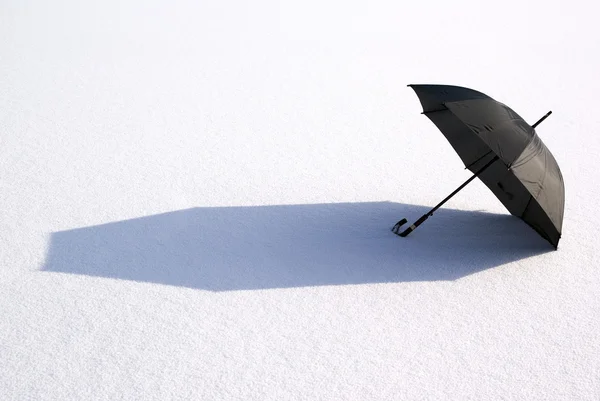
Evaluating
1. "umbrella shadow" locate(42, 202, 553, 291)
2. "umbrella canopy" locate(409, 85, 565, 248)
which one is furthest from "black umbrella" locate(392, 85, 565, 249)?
"umbrella shadow" locate(42, 202, 553, 291)

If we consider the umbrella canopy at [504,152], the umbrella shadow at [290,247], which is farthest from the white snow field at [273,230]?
the umbrella canopy at [504,152]

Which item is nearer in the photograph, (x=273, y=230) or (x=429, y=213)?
(x=429, y=213)

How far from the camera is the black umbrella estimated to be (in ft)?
14.9

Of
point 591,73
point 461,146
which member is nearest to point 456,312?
point 461,146

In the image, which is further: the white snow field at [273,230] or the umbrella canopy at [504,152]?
the umbrella canopy at [504,152]

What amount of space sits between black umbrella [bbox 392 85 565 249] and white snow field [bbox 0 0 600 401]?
19.3 inches

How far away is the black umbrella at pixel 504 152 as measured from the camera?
4.54 metres

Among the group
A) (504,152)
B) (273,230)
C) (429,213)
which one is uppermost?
(504,152)

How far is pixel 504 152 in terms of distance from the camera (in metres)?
4.48

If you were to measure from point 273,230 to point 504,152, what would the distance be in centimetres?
174

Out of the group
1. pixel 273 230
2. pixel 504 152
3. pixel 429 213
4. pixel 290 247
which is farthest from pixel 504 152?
pixel 273 230

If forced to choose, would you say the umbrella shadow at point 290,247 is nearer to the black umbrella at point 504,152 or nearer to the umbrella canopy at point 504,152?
the black umbrella at point 504,152

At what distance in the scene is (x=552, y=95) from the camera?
8.34 meters

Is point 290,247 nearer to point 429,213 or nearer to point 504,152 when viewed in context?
point 429,213
